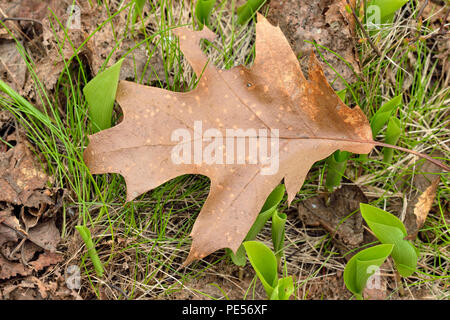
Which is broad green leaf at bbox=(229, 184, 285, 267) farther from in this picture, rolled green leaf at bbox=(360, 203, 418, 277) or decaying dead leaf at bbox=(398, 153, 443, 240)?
decaying dead leaf at bbox=(398, 153, 443, 240)

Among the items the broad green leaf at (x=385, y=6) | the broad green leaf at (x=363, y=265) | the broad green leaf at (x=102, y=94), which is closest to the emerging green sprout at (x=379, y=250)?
the broad green leaf at (x=363, y=265)

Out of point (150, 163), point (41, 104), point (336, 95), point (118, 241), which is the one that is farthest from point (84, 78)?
point (336, 95)

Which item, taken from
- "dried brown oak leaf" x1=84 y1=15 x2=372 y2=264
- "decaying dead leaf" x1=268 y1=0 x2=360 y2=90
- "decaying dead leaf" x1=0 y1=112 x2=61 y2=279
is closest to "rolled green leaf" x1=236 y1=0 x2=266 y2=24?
"decaying dead leaf" x1=268 y1=0 x2=360 y2=90

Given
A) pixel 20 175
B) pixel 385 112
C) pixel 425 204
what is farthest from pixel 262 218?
pixel 20 175

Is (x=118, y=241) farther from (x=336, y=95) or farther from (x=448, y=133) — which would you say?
(x=448, y=133)

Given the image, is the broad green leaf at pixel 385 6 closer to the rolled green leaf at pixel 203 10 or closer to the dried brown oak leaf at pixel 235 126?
the dried brown oak leaf at pixel 235 126

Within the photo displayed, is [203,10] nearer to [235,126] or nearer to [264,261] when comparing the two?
[235,126]
